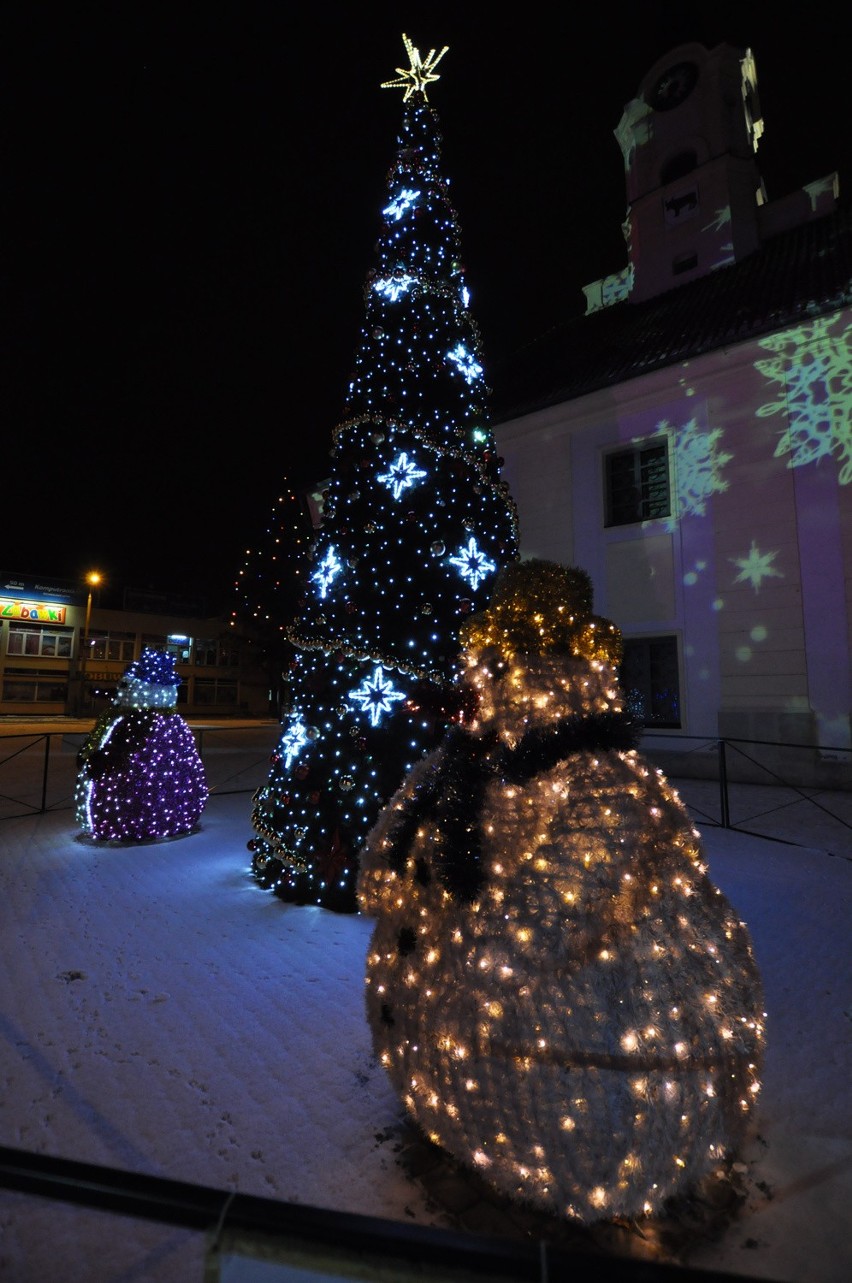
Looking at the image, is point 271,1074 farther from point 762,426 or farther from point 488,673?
point 762,426

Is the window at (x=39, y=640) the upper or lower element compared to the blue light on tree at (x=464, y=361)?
upper

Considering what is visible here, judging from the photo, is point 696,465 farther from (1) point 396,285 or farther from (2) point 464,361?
(1) point 396,285

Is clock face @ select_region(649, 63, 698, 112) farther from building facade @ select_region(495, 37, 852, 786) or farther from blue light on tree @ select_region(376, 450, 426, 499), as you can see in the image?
blue light on tree @ select_region(376, 450, 426, 499)

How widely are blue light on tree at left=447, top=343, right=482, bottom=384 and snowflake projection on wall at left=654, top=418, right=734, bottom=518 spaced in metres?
7.39

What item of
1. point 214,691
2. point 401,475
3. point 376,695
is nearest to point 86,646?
point 214,691

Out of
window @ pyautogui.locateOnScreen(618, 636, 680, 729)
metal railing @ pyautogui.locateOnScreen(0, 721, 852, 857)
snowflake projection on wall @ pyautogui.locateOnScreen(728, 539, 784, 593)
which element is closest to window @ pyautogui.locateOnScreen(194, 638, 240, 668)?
metal railing @ pyautogui.locateOnScreen(0, 721, 852, 857)

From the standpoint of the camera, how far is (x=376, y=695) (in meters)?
5.40

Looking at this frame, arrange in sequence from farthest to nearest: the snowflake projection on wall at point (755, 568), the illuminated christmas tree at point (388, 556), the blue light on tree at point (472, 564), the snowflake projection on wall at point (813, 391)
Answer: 1. the snowflake projection on wall at point (755, 568)
2. the snowflake projection on wall at point (813, 391)
3. the blue light on tree at point (472, 564)
4. the illuminated christmas tree at point (388, 556)

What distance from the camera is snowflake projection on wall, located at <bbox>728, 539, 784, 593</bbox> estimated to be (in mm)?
11047

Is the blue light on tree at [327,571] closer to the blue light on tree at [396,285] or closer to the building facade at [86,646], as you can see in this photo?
the blue light on tree at [396,285]

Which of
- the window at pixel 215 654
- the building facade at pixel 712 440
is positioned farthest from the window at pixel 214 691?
the building facade at pixel 712 440

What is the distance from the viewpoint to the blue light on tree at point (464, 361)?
6004mm

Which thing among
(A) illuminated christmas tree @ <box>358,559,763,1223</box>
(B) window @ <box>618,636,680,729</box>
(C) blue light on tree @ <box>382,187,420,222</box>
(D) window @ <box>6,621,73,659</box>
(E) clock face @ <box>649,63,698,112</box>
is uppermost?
(E) clock face @ <box>649,63,698,112</box>

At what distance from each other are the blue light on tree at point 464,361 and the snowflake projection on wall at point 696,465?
739 cm
